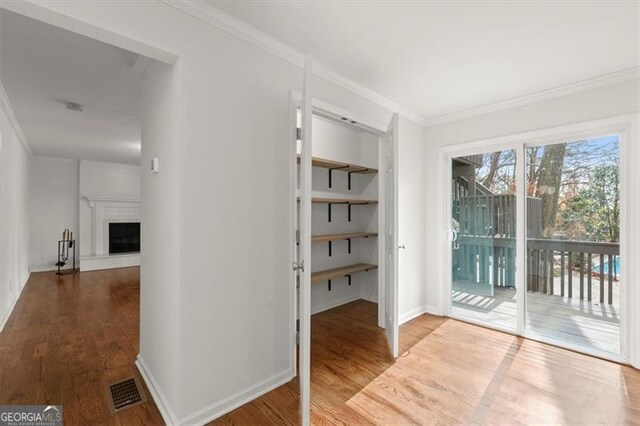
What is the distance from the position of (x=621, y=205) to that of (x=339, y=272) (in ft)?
8.93

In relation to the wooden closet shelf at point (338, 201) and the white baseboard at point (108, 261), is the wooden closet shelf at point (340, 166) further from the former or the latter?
the white baseboard at point (108, 261)

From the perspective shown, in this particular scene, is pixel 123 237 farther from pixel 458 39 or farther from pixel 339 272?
pixel 458 39

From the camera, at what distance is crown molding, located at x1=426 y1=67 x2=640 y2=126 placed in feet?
8.32

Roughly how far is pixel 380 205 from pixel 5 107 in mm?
4310

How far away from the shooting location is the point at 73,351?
2707mm

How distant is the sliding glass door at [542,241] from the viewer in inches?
108

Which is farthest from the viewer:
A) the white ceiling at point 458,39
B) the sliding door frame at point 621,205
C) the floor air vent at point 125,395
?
the sliding door frame at point 621,205

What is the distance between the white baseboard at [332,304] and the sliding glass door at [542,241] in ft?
4.14

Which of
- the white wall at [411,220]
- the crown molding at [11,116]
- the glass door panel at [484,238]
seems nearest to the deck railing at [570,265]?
the glass door panel at [484,238]

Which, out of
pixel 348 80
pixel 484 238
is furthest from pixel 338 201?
pixel 484 238

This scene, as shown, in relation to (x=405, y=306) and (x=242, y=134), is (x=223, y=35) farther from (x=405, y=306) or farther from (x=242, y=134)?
(x=405, y=306)

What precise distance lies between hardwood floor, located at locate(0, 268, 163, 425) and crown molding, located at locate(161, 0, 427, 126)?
2449 mm

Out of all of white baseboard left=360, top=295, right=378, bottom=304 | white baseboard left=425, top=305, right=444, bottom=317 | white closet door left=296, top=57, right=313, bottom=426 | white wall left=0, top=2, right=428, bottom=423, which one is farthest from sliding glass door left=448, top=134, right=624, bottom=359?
white closet door left=296, top=57, right=313, bottom=426

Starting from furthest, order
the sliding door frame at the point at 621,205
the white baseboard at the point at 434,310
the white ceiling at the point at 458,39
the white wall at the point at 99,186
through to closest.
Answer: the white wall at the point at 99,186 → the white baseboard at the point at 434,310 → the sliding door frame at the point at 621,205 → the white ceiling at the point at 458,39
